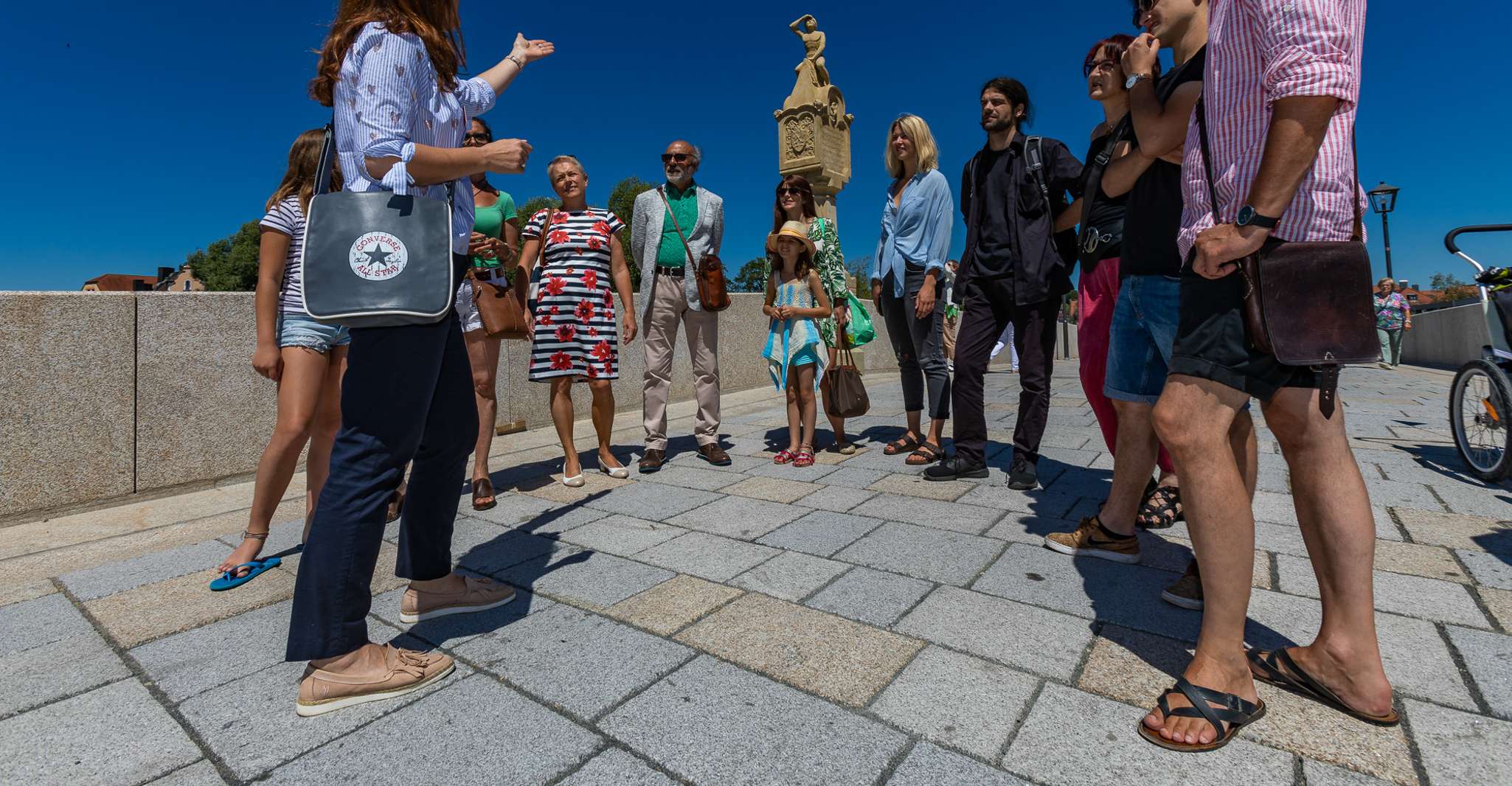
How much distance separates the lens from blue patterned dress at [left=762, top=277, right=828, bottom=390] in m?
4.64

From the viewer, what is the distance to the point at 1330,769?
4.44 ft

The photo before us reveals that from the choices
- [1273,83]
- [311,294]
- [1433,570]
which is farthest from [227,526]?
[1433,570]

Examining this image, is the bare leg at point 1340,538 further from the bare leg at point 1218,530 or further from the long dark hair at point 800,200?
the long dark hair at point 800,200

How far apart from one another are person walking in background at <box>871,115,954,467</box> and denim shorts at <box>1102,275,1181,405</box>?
5.89 ft

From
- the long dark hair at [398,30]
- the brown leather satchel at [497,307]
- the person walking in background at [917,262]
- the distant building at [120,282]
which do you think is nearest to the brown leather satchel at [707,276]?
the person walking in background at [917,262]

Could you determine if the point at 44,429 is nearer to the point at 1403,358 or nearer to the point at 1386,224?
the point at 1386,224

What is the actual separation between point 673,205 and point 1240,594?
3833 mm

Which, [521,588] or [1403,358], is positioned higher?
[1403,358]

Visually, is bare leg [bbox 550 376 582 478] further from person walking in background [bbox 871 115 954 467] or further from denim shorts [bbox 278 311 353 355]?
person walking in background [bbox 871 115 954 467]

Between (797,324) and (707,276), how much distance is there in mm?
669

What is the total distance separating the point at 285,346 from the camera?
269 centimetres

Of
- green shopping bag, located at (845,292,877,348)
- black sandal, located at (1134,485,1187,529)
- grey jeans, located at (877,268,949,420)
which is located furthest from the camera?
green shopping bag, located at (845,292,877,348)

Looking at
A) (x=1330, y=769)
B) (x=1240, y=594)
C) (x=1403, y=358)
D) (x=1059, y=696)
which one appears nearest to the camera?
(x=1330, y=769)

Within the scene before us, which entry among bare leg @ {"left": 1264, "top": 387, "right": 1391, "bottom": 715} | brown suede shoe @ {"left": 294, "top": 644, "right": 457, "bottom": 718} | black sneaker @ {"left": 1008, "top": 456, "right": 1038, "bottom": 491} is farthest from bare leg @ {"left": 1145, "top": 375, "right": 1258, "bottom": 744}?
black sneaker @ {"left": 1008, "top": 456, "right": 1038, "bottom": 491}
